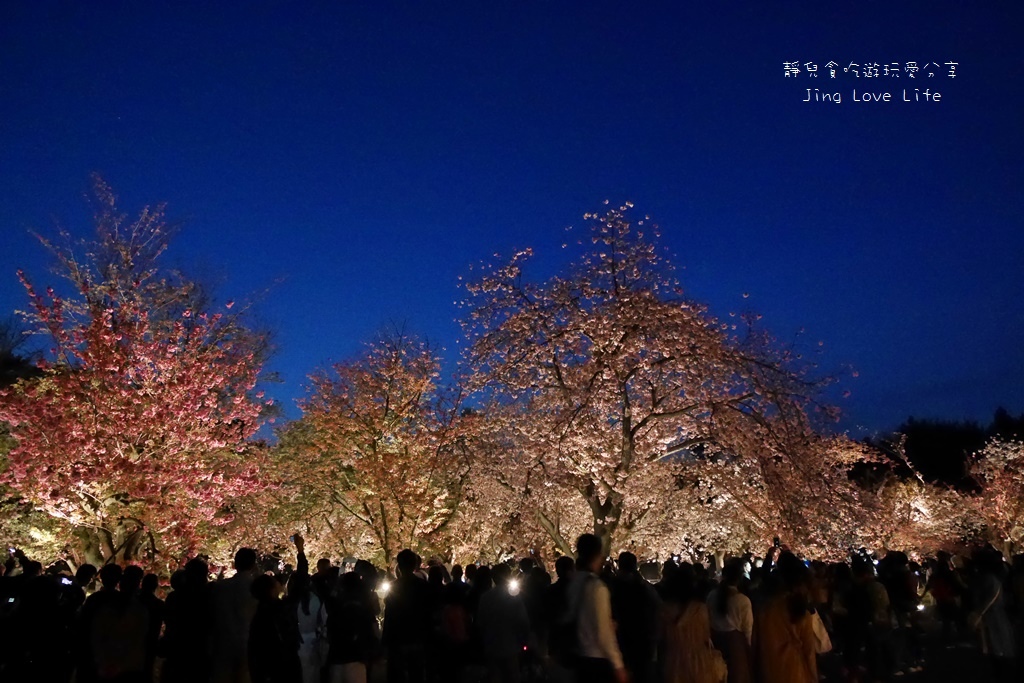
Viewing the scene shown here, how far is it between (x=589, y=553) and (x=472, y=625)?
2.96 meters

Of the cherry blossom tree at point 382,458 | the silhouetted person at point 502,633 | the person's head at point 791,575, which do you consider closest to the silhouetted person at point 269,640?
the silhouetted person at point 502,633

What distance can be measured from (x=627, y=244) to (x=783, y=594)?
11.3 metres

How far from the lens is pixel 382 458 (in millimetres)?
20469

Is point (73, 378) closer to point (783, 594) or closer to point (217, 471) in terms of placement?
point (217, 471)

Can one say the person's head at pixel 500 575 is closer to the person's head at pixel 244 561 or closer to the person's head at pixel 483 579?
the person's head at pixel 483 579

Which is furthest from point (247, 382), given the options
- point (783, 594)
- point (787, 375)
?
point (783, 594)

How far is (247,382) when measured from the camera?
69.7 feet

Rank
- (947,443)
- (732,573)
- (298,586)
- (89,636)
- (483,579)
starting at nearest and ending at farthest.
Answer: (89,636) < (732,573) < (483,579) < (298,586) < (947,443)

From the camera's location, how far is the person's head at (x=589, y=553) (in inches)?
217

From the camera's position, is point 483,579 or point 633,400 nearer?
point 483,579

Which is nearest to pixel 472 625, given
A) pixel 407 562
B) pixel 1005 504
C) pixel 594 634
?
pixel 407 562

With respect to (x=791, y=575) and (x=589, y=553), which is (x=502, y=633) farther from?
(x=791, y=575)

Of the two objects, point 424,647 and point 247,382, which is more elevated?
point 247,382

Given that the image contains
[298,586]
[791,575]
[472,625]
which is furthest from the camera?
[298,586]
